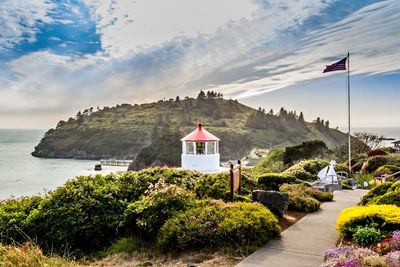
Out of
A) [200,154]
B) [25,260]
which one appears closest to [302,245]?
[25,260]

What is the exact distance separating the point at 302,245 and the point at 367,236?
45.7 inches

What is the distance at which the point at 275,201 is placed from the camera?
25.8 feet

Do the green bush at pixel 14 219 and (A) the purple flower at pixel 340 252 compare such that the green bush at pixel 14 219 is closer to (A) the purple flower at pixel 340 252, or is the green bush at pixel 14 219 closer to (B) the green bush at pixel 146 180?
(B) the green bush at pixel 146 180

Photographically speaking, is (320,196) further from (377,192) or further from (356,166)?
(356,166)

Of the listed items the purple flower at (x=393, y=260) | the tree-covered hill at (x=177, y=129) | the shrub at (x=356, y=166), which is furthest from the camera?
the tree-covered hill at (x=177, y=129)

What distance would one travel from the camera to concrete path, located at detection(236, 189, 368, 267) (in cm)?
491

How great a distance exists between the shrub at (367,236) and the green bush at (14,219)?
277 inches

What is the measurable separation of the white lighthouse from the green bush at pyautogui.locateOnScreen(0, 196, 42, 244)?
10101 millimetres

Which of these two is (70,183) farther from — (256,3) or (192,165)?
(256,3)

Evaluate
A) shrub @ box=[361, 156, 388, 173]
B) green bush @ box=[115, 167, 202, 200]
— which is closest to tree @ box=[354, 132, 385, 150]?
shrub @ box=[361, 156, 388, 173]

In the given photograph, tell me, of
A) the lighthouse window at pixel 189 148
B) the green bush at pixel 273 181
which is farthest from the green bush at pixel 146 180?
the lighthouse window at pixel 189 148

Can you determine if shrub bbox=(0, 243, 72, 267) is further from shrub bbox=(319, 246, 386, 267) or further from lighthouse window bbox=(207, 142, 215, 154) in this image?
lighthouse window bbox=(207, 142, 215, 154)

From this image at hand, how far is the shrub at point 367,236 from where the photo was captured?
5.45m

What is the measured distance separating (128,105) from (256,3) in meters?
178
